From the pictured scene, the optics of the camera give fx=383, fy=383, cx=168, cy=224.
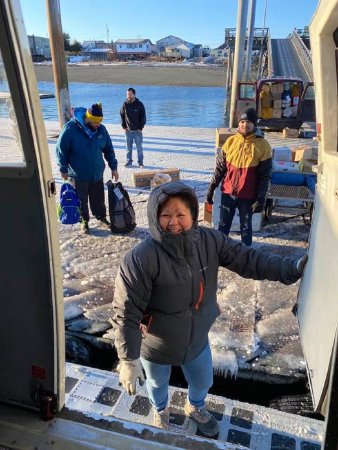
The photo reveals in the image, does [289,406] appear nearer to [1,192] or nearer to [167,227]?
[167,227]

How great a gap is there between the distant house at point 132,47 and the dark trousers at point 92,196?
110m

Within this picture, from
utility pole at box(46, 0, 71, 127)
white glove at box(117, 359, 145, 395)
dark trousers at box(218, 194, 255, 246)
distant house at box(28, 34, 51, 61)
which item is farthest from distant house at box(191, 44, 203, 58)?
white glove at box(117, 359, 145, 395)

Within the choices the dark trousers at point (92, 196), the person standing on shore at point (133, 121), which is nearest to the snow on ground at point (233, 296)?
the dark trousers at point (92, 196)

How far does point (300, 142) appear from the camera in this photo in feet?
37.8

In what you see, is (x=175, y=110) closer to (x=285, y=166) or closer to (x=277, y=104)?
(x=277, y=104)

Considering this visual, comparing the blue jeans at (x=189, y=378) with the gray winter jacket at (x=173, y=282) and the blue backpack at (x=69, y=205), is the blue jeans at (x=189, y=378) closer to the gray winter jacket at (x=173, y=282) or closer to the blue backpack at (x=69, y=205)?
the gray winter jacket at (x=173, y=282)

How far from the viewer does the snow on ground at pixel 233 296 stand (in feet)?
9.80

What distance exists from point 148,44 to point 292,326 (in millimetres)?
118176

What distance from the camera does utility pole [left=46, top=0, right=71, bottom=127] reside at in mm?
6477

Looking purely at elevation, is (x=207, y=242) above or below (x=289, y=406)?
above

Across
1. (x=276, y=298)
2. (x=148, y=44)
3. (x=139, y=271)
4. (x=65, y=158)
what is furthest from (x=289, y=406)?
(x=148, y=44)

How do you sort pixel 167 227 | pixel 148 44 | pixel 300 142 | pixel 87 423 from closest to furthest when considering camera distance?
pixel 87 423
pixel 167 227
pixel 300 142
pixel 148 44

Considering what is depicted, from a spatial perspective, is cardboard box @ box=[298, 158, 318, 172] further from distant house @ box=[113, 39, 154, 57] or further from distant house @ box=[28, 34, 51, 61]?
distant house @ box=[113, 39, 154, 57]

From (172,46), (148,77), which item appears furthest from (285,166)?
(172,46)
